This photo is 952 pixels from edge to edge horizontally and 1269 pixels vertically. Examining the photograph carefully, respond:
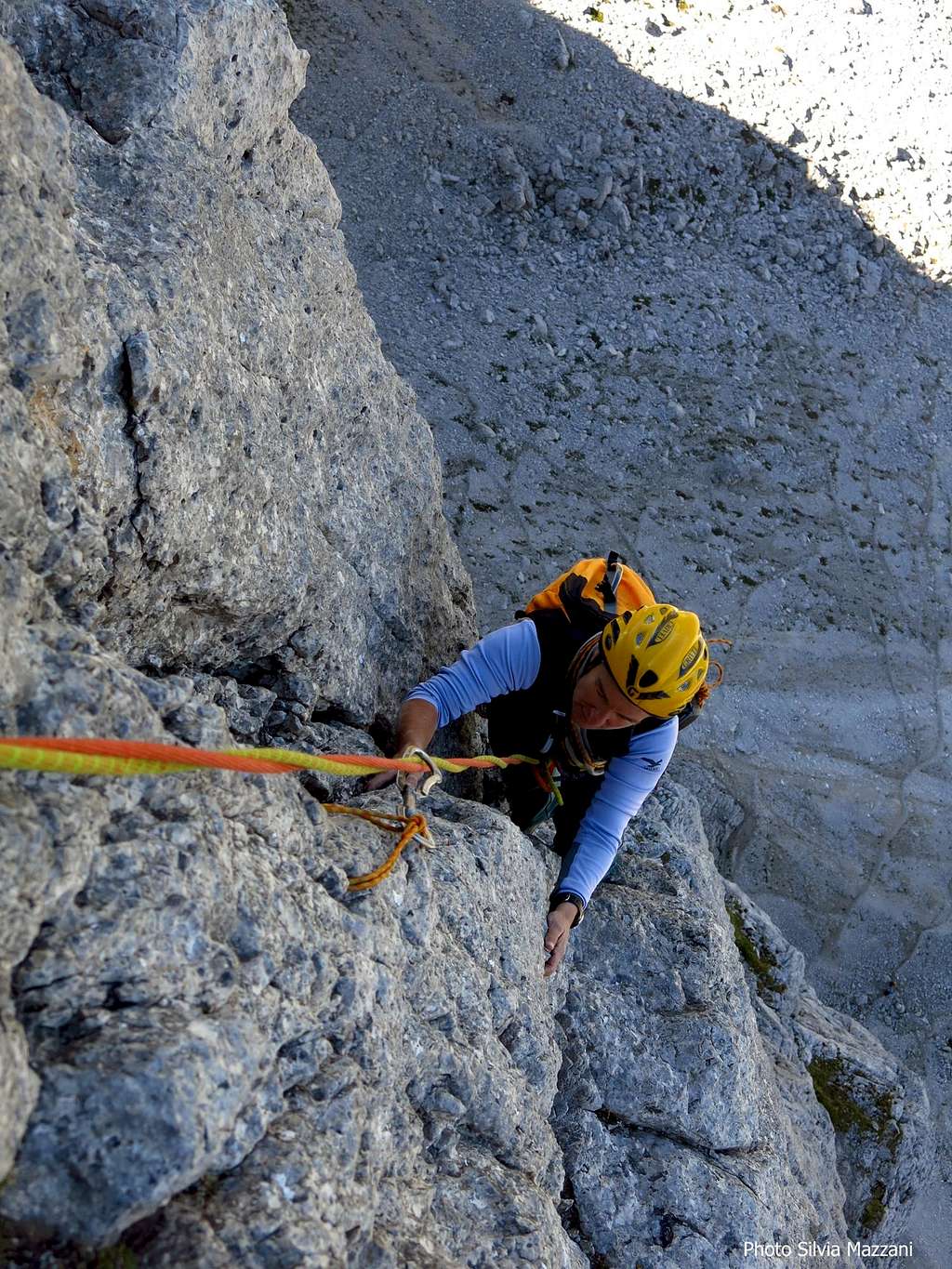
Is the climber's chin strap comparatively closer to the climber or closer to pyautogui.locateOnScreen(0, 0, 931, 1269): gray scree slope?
pyautogui.locateOnScreen(0, 0, 931, 1269): gray scree slope

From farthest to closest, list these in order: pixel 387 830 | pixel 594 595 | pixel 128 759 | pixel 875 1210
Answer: pixel 875 1210 → pixel 594 595 → pixel 387 830 → pixel 128 759

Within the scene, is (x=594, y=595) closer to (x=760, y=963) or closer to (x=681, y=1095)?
(x=681, y=1095)

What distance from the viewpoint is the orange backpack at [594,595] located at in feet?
20.3

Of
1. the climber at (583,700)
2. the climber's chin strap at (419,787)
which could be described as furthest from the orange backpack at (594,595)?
the climber's chin strap at (419,787)

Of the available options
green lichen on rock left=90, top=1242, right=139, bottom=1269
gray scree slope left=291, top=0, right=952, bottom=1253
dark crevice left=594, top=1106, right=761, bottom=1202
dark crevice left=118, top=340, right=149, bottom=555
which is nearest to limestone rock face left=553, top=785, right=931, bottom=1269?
dark crevice left=594, top=1106, right=761, bottom=1202

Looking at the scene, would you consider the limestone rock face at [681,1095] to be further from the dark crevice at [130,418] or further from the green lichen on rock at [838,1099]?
the dark crevice at [130,418]

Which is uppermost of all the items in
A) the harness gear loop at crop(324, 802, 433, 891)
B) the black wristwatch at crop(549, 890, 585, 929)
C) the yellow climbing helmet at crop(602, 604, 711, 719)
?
the yellow climbing helmet at crop(602, 604, 711, 719)

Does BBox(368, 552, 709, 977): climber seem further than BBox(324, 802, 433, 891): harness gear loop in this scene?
Yes

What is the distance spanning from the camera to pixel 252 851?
375cm

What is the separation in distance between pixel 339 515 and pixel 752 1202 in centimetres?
467

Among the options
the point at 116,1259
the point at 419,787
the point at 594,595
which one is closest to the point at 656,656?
the point at 594,595

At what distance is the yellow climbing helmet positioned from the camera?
5355 mm

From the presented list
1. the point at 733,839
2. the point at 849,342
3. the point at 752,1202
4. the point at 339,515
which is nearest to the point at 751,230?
the point at 849,342

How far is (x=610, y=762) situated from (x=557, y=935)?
1068 millimetres
